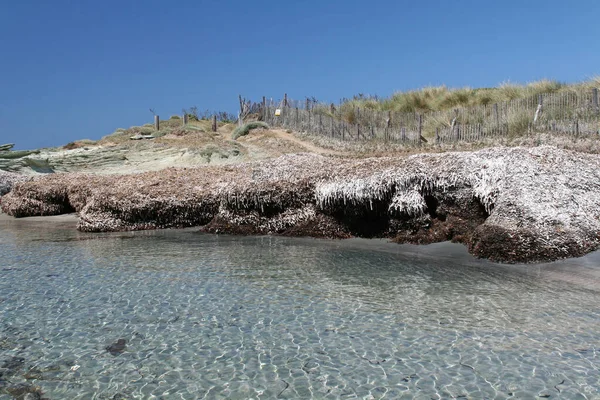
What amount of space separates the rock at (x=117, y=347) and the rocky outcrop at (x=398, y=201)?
18.6ft

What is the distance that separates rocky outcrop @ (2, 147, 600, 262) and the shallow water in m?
0.62

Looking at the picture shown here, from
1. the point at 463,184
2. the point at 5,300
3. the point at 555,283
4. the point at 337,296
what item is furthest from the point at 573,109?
the point at 5,300

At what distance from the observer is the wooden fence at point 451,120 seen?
1770cm

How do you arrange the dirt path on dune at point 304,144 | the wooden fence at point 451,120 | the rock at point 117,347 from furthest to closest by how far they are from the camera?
the dirt path on dune at point 304,144 → the wooden fence at point 451,120 → the rock at point 117,347

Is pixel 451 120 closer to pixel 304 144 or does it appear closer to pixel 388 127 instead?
pixel 388 127

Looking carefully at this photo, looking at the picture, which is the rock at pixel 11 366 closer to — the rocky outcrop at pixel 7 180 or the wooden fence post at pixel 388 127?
the rocky outcrop at pixel 7 180

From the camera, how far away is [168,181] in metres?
13.5

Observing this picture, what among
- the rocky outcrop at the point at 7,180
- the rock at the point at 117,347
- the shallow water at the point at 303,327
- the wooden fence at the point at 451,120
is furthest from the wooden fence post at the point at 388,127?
the rock at the point at 117,347

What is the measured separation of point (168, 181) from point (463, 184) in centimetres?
728

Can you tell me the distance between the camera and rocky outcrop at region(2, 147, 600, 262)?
8.40 metres

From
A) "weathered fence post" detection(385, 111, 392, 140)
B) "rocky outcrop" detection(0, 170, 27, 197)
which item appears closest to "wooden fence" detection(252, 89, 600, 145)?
"weathered fence post" detection(385, 111, 392, 140)

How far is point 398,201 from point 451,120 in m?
13.1

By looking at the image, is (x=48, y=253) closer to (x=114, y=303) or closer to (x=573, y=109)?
(x=114, y=303)

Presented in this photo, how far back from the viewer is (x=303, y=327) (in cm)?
555
